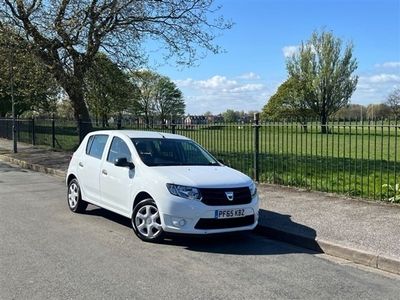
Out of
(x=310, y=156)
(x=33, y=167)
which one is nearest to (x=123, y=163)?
(x=310, y=156)

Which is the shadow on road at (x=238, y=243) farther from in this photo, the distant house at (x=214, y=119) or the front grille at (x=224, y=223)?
the distant house at (x=214, y=119)

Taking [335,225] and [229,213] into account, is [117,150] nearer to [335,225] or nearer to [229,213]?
[229,213]

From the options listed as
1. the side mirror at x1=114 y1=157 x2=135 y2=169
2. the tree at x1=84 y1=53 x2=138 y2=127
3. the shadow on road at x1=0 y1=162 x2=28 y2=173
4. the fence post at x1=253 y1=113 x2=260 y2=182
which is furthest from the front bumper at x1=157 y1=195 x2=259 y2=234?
the tree at x1=84 y1=53 x2=138 y2=127

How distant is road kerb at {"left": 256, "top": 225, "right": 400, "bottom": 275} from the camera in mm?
6137

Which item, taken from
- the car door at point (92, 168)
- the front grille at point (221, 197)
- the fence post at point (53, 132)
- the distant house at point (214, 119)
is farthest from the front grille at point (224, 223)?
the fence post at point (53, 132)

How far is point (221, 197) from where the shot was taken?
6941mm

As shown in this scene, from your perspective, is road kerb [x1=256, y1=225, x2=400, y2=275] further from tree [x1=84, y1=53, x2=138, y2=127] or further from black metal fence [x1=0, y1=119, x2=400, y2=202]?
tree [x1=84, y1=53, x2=138, y2=127]

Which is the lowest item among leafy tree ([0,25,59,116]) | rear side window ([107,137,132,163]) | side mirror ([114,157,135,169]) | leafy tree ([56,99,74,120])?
side mirror ([114,157,135,169])

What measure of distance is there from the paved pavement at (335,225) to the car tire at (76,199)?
128 inches

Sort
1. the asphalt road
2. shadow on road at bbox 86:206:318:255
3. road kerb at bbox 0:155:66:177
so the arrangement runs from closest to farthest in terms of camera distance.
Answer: the asphalt road
shadow on road at bbox 86:206:318:255
road kerb at bbox 0:155:66:177

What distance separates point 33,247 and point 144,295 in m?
2.43

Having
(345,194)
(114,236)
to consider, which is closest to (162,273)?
(114,236)

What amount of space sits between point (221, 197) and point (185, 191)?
1.63 ft

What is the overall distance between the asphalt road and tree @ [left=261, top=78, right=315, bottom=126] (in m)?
50.4
